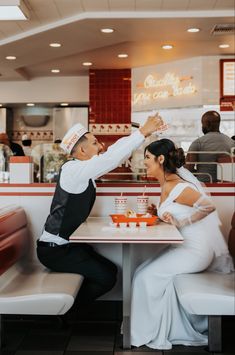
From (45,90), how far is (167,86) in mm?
3261

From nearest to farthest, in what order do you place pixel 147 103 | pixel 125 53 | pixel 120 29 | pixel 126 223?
pixel 126 223
pixel 120 29
pixel 125 53
pixel 147 103

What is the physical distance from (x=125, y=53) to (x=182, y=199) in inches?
230

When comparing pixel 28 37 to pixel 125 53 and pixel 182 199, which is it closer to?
pixel 125 53

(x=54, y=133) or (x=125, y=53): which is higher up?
(x=125, y=53)

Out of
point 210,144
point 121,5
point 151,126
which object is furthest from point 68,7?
point 151,126

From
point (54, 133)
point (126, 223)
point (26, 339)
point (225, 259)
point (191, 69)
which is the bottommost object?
point (26, 339)

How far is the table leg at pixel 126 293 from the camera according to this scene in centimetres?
369

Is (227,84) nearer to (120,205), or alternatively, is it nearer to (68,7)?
(68,7)

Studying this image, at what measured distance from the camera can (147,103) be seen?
9992 millimetres

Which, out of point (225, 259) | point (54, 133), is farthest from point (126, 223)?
point (54, 133)

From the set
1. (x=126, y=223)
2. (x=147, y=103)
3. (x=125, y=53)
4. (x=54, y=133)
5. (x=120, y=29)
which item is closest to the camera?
(x=126, y=223)

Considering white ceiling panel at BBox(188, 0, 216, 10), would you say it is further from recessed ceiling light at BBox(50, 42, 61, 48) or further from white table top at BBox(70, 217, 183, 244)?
white table top at BBox(70, 217, 183, 244)

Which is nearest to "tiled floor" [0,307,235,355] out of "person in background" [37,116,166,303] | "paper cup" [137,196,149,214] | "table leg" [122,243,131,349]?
"table leg" [122,243,131,349]

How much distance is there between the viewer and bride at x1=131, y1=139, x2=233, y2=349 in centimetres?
379
